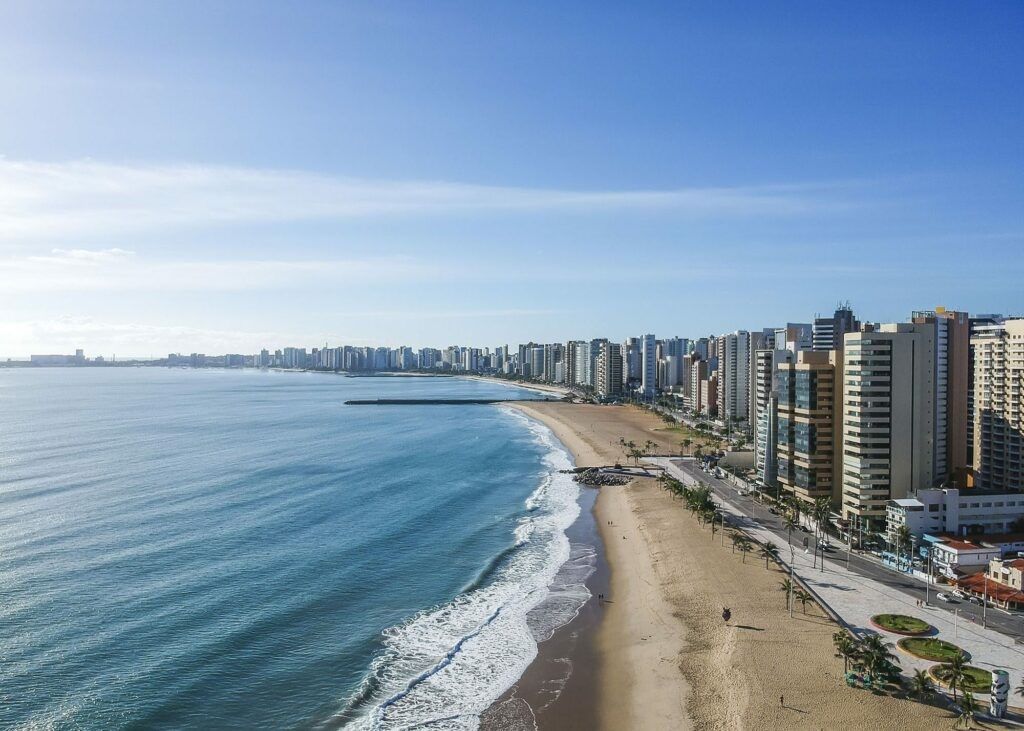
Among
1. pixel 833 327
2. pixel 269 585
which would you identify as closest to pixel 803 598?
pixel 269 585

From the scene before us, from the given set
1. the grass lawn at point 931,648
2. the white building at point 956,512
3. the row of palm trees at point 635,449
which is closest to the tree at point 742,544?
the white building at point 956,512

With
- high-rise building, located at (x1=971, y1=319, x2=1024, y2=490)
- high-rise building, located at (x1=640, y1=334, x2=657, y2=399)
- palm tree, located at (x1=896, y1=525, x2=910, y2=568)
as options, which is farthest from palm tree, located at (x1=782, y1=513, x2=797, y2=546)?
high-rise building, located at (x1=640, y1=334, x2=657, y2=399)

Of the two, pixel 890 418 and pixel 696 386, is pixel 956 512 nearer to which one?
pixel 890 418

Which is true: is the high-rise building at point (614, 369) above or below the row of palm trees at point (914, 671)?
above

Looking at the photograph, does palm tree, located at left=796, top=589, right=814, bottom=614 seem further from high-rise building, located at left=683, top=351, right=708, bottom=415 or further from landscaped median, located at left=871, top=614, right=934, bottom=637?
high-rise building, located at left=683, top=351, right=708, bottom=415

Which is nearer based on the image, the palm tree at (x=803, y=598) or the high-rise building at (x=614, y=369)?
the palm tree at (x=803, y=598)

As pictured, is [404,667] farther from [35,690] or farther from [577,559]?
[577,559]

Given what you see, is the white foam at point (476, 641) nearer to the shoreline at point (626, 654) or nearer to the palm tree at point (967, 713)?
the shoreline at point (626, 654)

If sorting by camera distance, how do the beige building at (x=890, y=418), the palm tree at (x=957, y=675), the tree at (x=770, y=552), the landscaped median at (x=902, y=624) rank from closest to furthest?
the palm tree at (x=957, y=675) → the landscaped median at (x=902, y=624) → the tree at (x=770, y=552) → the beige building at (x=890, y=418)
